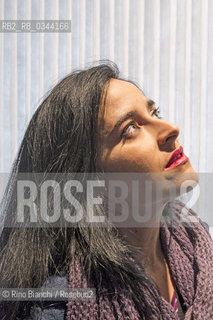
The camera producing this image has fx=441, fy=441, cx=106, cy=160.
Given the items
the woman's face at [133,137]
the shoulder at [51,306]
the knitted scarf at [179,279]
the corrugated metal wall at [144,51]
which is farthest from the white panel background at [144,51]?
the shoulder at [51,306]

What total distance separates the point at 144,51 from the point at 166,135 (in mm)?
734

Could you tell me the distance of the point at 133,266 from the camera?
0.71 meters

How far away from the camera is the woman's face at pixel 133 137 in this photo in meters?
0.71

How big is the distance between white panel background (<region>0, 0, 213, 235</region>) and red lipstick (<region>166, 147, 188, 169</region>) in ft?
2.20

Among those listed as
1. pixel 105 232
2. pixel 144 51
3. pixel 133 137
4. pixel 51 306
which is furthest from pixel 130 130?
pixel 144 51

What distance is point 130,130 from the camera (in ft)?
2.39

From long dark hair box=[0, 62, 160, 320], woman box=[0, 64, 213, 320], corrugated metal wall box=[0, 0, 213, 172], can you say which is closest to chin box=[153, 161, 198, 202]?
woman box=[0, 64, 213, 320]

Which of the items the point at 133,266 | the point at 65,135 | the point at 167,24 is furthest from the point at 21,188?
the point at 167,24

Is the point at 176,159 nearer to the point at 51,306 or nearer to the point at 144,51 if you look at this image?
the point at 51,306

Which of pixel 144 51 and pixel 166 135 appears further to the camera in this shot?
pixel 144 51

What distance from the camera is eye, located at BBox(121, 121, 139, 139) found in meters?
0.73

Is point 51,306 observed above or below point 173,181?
below

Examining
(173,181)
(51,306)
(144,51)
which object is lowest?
(51,306)

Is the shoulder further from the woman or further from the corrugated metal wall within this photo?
the corrugated metal wall
